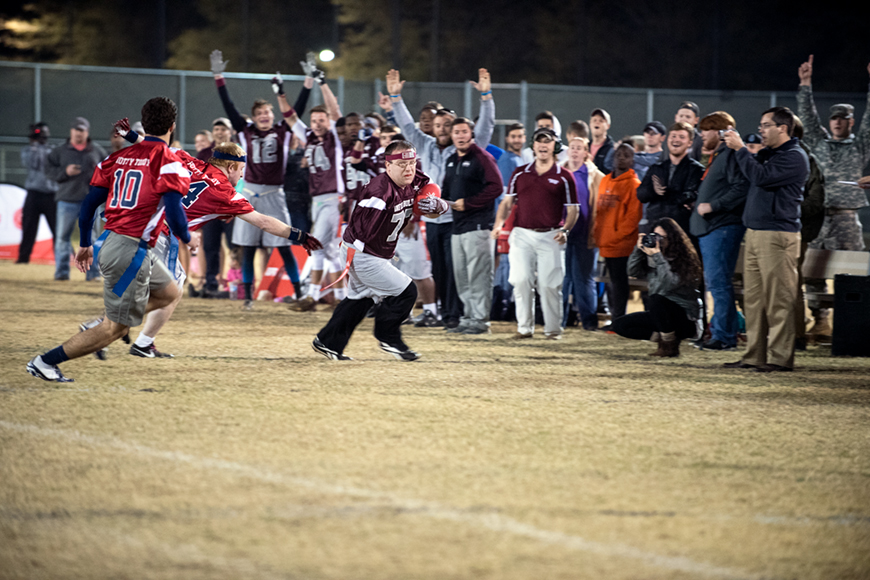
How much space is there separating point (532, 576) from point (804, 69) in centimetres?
724

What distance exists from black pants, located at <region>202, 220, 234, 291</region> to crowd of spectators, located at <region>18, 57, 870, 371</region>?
1.12m

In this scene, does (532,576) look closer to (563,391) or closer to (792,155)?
(563,391)

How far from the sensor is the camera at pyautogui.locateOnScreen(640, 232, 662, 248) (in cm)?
935

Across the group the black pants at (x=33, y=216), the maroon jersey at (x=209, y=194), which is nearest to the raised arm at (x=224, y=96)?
the maroon jersey at (x=209, y=194)

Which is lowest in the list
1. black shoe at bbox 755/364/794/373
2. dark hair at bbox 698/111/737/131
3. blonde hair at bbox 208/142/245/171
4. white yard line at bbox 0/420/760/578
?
white yard line at bbox 0/420/760/578

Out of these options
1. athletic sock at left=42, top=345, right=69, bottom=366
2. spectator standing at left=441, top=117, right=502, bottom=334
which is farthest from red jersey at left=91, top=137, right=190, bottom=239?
spectator standing at left=441, top=117, right=502, bottom=334

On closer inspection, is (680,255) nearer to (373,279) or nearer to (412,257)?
(373,279)

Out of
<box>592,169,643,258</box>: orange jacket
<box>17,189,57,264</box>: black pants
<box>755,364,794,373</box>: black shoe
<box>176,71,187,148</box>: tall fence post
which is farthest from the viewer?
<box>176,71,187,148</box>: tall fence post

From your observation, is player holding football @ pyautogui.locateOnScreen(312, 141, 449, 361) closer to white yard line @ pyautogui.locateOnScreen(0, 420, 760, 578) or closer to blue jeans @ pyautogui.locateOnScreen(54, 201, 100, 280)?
white yard line @ pyautogui.locateOnScreen(0, 420, 760, 578)

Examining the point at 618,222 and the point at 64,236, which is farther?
the point at 64,236

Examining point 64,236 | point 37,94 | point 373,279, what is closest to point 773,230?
point 373,279

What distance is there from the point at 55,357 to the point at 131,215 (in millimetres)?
1137

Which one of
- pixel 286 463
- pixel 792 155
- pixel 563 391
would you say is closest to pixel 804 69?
pixel 792 155

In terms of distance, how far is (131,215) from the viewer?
22.4 ft
